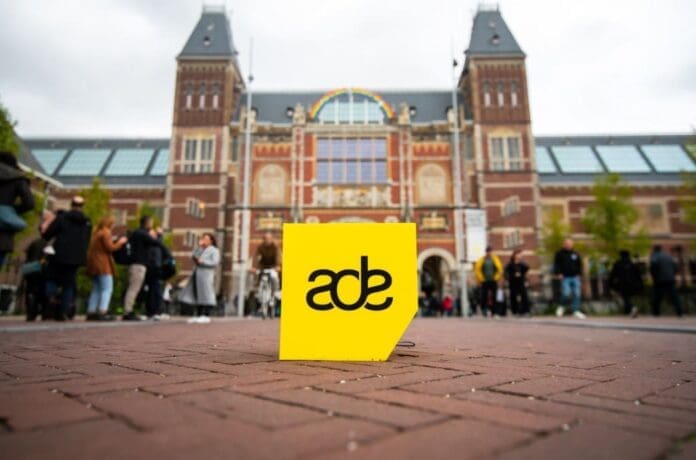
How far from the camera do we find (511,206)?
2397 centimetres

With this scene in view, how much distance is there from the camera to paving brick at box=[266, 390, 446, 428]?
3.88 ft

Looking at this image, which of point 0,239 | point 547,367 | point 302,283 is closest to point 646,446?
point 547,367

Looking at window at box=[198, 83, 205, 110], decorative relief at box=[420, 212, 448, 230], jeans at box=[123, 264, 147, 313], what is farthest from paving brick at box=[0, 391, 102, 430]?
window at box=[198, 83, 205, 110]

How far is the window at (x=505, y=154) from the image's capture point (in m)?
24.7

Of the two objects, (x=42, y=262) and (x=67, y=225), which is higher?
(x=67, y=225)

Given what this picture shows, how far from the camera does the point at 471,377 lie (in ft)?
6.31

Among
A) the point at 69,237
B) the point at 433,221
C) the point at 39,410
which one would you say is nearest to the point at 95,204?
the point at 69,237

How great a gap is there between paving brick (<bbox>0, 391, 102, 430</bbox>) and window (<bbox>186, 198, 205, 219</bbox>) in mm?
24282

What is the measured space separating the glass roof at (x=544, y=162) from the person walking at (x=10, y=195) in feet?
98.8

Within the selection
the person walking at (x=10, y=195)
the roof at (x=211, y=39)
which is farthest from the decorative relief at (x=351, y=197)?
the person walking at (x=10, y=195)

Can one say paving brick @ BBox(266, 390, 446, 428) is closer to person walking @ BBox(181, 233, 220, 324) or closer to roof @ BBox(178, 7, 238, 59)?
person walking @ BBox(181, 233, 220, 324)

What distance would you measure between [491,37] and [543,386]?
94.6 ft

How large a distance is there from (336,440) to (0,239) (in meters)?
4.76

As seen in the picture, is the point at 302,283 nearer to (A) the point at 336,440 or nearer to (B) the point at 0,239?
(A) the point at 336,440
